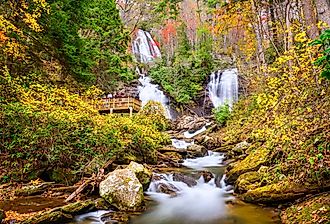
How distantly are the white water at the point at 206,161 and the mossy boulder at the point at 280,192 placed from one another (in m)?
4.61

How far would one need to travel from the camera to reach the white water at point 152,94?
89.5 ft

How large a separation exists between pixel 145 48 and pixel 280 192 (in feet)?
111

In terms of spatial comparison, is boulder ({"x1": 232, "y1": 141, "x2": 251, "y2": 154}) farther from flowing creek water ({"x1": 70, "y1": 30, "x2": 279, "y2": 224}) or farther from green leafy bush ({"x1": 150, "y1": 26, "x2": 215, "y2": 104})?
green leafy bush ({"x1": 150, "y1": 26, "x2": 215, "y2": 104})

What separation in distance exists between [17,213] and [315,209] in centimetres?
533

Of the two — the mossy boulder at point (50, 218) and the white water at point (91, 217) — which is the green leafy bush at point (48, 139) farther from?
the mossy boulder at point (50, 218)

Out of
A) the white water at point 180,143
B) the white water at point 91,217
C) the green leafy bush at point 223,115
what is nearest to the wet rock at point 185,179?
the white water at point 91,217

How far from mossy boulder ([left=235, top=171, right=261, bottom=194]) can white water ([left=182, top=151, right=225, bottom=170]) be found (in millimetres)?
3448

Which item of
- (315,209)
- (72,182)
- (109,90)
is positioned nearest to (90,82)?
(109,90)

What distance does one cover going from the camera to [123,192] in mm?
6840

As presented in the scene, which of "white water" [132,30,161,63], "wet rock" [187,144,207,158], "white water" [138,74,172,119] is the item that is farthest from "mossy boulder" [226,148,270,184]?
"white water" [132,30,161,63]

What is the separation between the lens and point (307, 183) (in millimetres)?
5969

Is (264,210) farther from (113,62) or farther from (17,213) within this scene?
(113,62)

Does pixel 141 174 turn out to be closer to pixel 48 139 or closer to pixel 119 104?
pixel 48 139

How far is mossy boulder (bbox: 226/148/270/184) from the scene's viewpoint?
8305 mm
